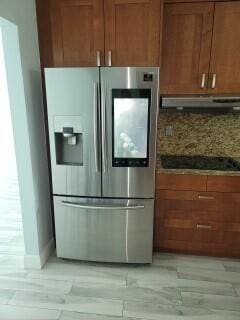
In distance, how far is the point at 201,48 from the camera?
213 centimetres

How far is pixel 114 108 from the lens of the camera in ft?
6.10

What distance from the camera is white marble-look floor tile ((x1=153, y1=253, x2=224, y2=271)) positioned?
2232 millimetres

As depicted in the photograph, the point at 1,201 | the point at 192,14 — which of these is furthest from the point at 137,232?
the point at 1,201

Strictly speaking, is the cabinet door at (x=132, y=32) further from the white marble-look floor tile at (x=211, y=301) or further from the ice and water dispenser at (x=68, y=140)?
the white marble-look floor tile at (x=211, y=301)

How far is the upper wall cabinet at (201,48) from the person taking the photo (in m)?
2.05

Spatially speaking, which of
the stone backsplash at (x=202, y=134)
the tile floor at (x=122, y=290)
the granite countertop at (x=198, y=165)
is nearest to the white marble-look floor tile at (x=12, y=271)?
the tile floor at (x=122, y=290)

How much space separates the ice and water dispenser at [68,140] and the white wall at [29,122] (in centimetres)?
22

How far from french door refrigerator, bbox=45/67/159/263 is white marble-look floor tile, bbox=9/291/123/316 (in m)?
0.39

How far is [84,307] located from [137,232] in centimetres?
71

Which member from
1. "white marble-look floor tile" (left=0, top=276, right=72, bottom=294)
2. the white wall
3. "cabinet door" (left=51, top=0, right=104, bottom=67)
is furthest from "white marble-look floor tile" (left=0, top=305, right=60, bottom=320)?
"cabinet door" (left=51, top=0, right=104, bottom=67)

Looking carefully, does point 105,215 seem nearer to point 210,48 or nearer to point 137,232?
point 137,232

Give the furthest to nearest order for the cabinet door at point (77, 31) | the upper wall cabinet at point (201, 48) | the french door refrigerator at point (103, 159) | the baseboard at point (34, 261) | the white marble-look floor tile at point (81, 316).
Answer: the baseboard at point (34, 261) → the upper wall cabinet at point (201, 48) → the cabinet door at point (77, 31) → the french door refrigerator at point (103, 159) → the white marble-look floor tile at point (81, 316)

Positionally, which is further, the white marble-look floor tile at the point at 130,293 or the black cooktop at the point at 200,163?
the black cooktop at the point at 200,163

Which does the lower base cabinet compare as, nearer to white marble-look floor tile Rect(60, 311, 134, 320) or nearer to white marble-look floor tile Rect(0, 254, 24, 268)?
white marble-look floor tile Rect(60, 311, 134, 320)
